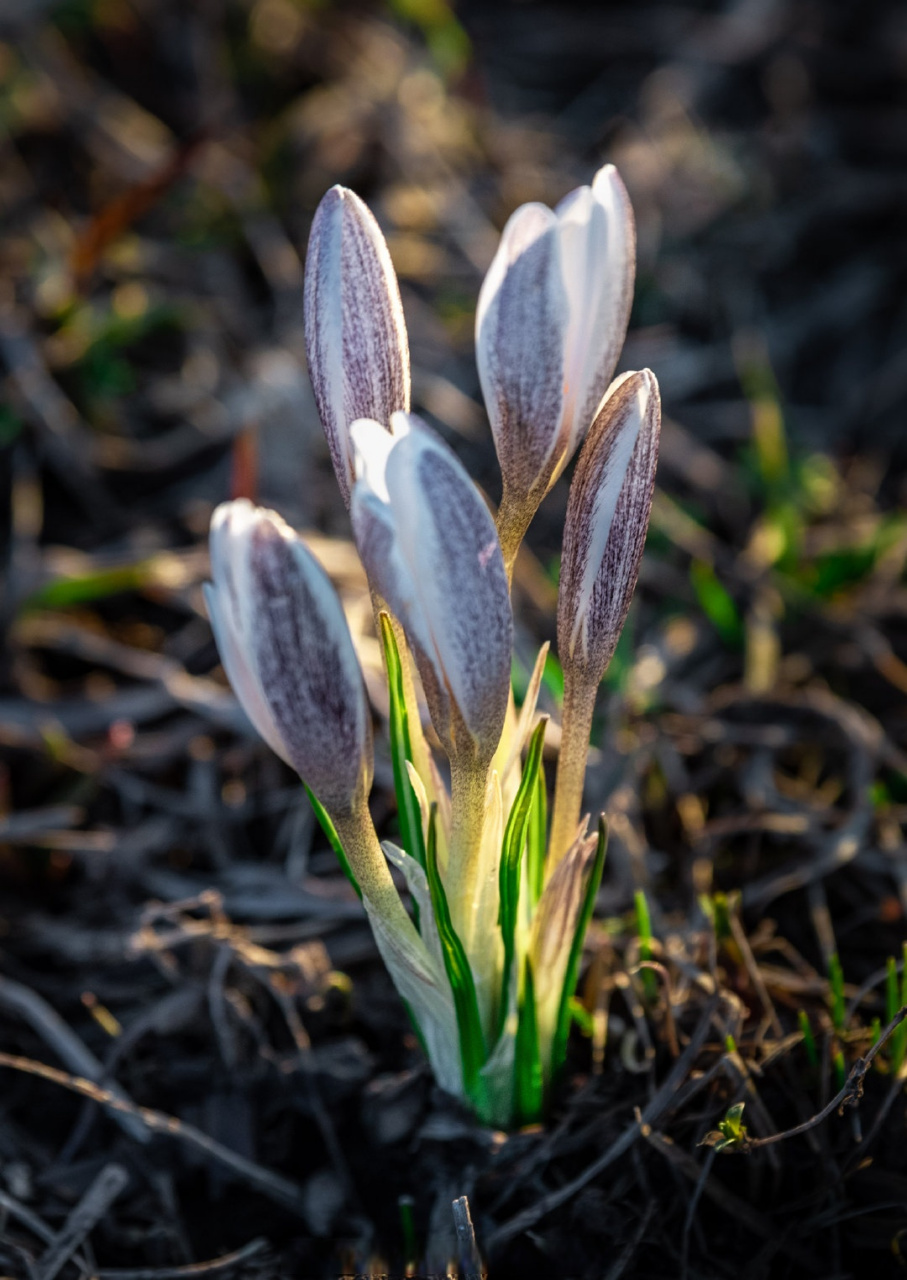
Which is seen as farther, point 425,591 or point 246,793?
point 246,793

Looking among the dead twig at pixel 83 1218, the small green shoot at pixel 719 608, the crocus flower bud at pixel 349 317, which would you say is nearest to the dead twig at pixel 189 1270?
the dead twig at pixel 83 1218

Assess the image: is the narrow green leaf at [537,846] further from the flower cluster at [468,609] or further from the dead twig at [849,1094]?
the dead twig at [849,1094]

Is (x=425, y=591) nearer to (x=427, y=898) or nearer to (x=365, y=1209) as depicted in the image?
(x=427, y=898)

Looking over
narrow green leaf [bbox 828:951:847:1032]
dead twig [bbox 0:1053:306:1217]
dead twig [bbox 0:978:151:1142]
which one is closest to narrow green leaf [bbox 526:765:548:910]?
narrow green leaf [bbox 828:951:847:1032]

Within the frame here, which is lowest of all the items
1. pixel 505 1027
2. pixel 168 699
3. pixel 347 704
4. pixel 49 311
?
pixel 505 1027

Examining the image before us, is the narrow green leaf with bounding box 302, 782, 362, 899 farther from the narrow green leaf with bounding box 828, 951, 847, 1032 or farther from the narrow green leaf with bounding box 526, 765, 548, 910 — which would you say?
the narrow green leaf with bounding box 828, 951, 847, 1032

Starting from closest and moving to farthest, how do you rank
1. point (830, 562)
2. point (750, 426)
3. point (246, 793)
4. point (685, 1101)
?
point (685, 1101)
point (246, 793)
point (830, 562)
point (750, 426)

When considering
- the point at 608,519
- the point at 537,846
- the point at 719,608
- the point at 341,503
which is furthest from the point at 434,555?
the point at 341,503

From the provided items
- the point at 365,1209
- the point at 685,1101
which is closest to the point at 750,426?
the point at 685,1101
